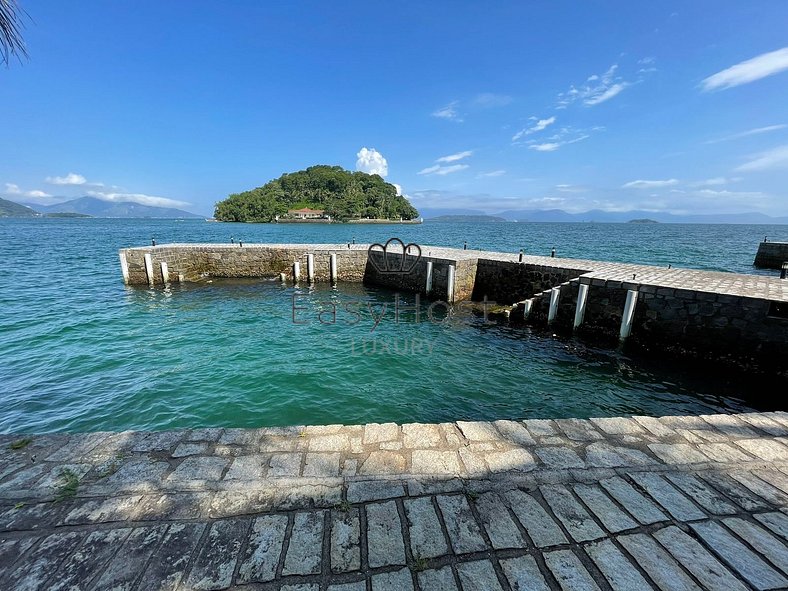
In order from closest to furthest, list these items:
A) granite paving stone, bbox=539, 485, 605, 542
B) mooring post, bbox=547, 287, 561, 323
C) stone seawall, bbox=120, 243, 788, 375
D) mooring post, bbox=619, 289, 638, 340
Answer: granite paving stone, bbox=539, 485, 605, 542 < stone seawall, bbox=120, 243, 788, 375 < mooring post, bbox=619, 289, 638, 340 < mooring post, bbox=547, 287, 561, 323

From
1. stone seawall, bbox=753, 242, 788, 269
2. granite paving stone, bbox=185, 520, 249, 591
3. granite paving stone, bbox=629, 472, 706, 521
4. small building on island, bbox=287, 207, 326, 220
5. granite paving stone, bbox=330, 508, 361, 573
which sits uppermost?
small building on island, bbox=287, 207, 326, 220

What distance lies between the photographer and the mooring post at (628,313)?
1037 centimetres

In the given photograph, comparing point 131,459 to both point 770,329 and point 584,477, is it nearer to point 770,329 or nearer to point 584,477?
point 584,477

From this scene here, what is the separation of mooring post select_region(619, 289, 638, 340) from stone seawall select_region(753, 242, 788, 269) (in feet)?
95.5

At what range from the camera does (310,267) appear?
19.5 meters

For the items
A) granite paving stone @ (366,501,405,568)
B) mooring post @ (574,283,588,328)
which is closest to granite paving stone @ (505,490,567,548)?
granite paving stone @ (366,501,405,568)

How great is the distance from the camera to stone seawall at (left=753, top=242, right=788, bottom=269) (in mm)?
27016

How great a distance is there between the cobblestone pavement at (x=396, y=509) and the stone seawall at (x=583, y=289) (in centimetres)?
689

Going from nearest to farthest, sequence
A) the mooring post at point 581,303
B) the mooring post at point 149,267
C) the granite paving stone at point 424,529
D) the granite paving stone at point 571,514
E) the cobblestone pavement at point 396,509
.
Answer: the cobblestone pavement at point 396,509 → the granite paving stone at point 424,529 → the granite paving stone at point 571,514 → the mooring post at point 581,303 → the mooring post at point 149,267

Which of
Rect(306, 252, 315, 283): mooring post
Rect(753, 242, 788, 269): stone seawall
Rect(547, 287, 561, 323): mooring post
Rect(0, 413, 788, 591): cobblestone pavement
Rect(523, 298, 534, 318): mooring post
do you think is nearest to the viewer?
Rect(0, 413, 788, 591): cobblestone pavement

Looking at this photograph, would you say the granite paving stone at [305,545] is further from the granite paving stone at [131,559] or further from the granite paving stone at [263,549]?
the granite paving stone at [131,559]

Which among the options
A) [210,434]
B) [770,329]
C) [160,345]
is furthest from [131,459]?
[770,329]

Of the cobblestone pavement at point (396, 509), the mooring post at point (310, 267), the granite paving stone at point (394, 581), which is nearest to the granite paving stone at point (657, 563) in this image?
the cobblestone pavement at point (396, 509)

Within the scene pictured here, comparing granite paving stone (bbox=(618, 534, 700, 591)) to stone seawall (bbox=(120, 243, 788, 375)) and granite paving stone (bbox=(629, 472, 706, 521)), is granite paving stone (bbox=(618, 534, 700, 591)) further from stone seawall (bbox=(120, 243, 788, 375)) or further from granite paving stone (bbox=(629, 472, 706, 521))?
stone seawall (bbox=(120, 243, 788, 375))
